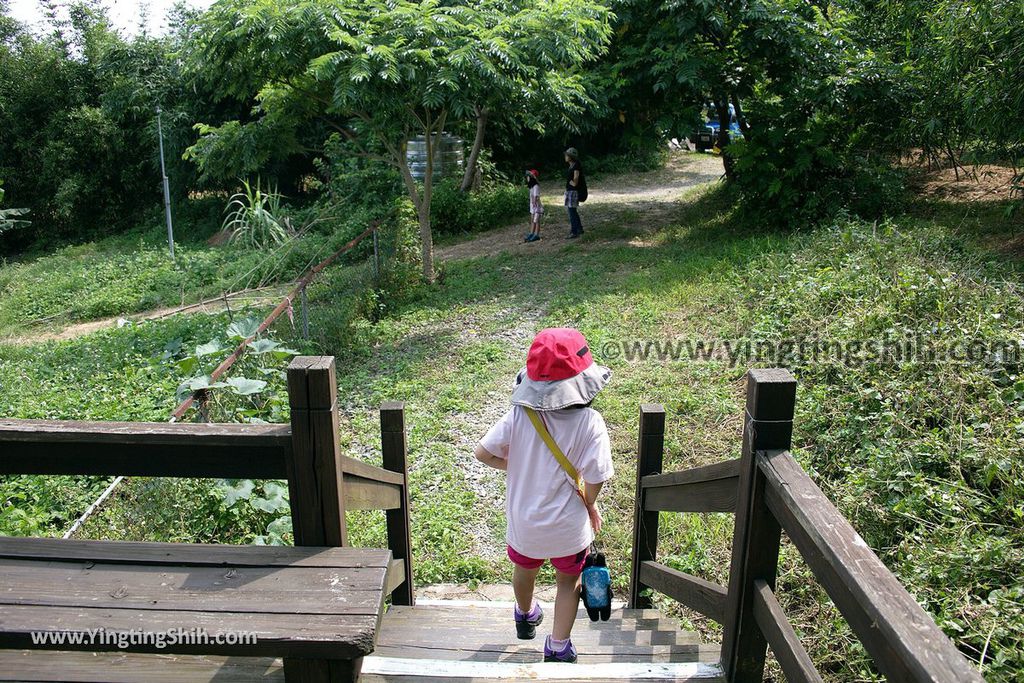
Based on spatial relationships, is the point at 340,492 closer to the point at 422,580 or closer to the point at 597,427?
the point at 597,427

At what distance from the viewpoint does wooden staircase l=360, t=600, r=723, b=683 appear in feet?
8.04

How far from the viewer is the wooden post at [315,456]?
199 cm

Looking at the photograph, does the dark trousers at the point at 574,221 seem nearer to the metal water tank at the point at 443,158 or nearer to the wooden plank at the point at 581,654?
the metal water tank at the point at 443,158

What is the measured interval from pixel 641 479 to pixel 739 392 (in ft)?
9.67

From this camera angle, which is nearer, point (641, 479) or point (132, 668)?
point (132, 668)

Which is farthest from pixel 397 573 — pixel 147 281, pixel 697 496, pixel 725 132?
pixel 147 281

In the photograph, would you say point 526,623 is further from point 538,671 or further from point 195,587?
point 195,587

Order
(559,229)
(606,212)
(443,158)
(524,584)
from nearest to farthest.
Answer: (524,584)
(559,229)
(606,212)
(443,158)

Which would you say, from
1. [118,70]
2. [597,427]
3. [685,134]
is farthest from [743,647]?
[118,70]

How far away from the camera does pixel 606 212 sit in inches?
624

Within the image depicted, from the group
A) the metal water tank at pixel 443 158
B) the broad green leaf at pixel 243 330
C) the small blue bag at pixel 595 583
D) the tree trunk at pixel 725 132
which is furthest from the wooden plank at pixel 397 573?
the metal water tank at pixel 443 158

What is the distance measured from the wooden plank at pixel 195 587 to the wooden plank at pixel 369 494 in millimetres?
507

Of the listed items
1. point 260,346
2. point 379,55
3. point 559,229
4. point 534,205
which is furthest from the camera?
point 559,229

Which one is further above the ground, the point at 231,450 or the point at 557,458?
the point at 231,450
